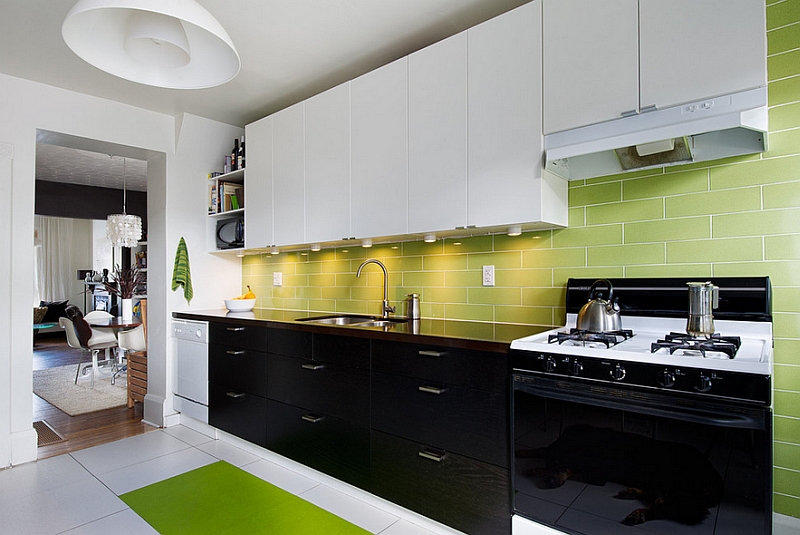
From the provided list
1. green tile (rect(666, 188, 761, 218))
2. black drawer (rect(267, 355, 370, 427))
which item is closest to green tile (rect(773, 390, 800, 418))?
green tile (rect(666, 188, 761, 218))

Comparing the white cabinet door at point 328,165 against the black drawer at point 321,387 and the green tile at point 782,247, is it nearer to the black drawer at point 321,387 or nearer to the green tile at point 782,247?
the black drawer at point 321,387

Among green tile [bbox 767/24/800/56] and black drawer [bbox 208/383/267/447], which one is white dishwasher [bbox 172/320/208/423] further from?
green tile [bbox 767/24/800/56]

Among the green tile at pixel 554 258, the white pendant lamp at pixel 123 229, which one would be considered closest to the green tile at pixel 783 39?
the green tile at pixel 554 258

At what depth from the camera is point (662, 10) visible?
1.75 metres

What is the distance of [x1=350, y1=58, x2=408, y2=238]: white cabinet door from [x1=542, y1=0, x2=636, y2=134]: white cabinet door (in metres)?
0.82

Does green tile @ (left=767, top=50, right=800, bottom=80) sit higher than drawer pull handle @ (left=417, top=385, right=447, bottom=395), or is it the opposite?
green tile @ (left=767, top=50, right=800, bottom=80)

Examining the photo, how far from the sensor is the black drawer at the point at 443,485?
1.88 m

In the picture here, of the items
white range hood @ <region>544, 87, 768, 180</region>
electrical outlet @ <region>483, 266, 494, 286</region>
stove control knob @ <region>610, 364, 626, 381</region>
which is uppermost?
white range hood @ <region>544, 87, 768, 180</region>

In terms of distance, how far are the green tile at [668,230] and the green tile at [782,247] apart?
20 centimetres

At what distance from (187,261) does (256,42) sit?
1.94 meters

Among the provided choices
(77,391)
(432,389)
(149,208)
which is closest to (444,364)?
(432,389)

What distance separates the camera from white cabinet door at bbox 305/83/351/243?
113 inches

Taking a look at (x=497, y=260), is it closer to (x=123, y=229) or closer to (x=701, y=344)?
(x=701, y=344)

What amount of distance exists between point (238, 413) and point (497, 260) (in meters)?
2.01
